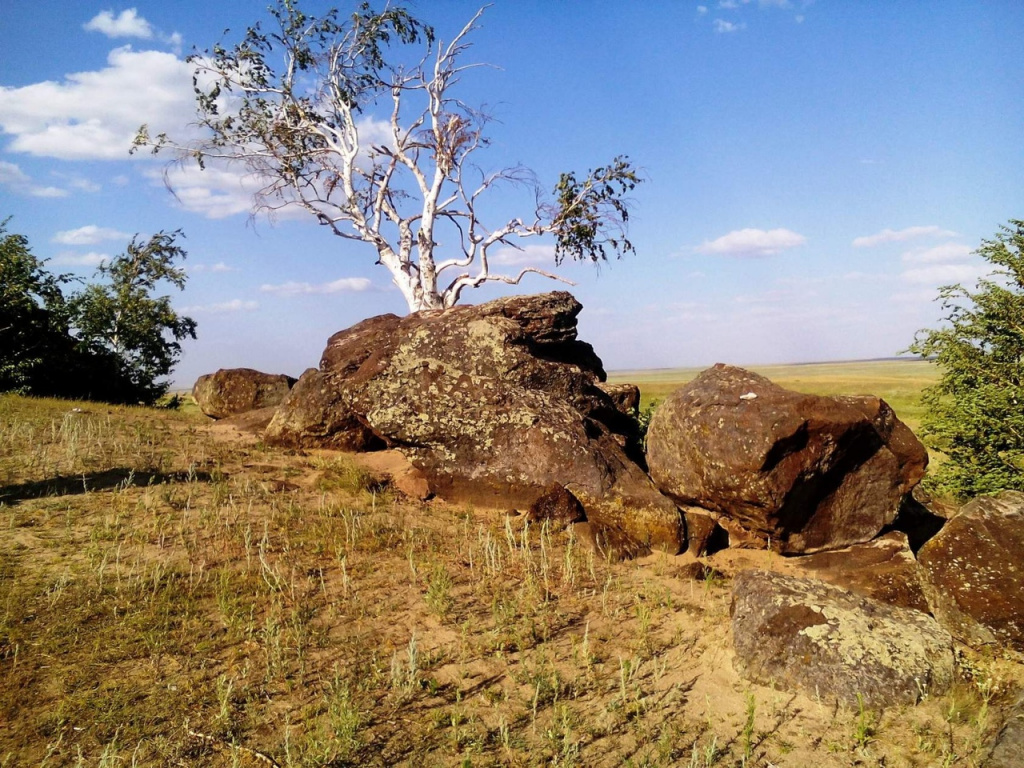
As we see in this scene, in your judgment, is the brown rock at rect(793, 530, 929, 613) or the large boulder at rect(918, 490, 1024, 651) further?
the brown rock at rect(793, 530, 929, 613)

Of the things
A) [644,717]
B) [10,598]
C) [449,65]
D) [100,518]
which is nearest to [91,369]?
[449,65]

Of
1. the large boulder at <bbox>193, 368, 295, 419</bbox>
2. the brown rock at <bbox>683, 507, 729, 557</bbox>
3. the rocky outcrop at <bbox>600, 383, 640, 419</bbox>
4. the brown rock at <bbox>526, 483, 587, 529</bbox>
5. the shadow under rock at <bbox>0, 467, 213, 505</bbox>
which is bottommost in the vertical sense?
the brown rock at <bbox>683, 507, 729, 557</bbox>

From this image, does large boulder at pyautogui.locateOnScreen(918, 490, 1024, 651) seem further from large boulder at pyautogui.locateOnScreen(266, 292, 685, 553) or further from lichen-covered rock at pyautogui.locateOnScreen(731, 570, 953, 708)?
large boulder at pyautogui.locateOnScreen(266, 292, 685, 553)

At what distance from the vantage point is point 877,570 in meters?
8.19

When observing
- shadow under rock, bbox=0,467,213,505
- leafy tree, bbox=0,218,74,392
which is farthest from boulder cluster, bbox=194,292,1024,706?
leafy tree, bbox=0,218,74,392

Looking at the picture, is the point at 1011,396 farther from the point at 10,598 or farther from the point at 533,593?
the point at 10,598

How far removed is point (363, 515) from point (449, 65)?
1963cm

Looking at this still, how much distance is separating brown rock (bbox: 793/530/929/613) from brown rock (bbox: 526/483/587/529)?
3172 millimetres

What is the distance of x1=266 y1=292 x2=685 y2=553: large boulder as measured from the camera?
32.3 ft

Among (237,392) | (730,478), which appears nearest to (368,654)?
(730,478)

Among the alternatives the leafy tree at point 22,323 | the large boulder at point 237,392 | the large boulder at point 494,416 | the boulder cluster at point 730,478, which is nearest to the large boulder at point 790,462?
the boulder cluster at point 730,478

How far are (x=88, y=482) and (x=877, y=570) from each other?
11.5 m

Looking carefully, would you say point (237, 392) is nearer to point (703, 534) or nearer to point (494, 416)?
point (494, 416)

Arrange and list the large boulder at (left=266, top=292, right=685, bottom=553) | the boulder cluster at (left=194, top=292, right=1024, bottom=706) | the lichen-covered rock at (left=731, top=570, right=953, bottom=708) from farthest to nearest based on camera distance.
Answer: the large boulder at (left=266, top=292, right=685, bottom=553) → the boulder cluster at (left=194, top=292, right=1024, bottom=706) → the lichen-covered rock at (left=731, top=570, right=953, bottom=708)
